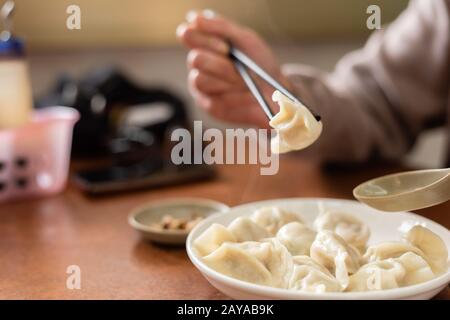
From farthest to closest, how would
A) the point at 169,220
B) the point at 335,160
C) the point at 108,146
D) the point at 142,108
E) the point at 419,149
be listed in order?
1. the point at 419,149
2. the point at 142,108
3. the point at 108,146
4. the point at 335,160
5. the point at 169,220

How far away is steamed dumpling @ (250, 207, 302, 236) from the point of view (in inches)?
29.7

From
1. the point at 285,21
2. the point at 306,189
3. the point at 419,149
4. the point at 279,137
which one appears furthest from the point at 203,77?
the point at 419,149

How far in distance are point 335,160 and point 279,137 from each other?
619 millimetres

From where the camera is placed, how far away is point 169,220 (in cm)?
89

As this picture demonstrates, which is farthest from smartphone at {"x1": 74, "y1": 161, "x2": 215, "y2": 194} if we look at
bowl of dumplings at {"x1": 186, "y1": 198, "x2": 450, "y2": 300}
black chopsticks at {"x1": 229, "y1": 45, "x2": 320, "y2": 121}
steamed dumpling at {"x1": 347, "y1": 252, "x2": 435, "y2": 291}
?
steamed dumpling at {"x1": 347, "y1": 252, "x2": 435, "y2": 291}

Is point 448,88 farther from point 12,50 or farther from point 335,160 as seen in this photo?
point 12,50

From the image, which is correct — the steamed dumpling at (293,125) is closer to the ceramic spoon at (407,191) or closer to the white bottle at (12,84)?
the ceramic spoon at (407,191)

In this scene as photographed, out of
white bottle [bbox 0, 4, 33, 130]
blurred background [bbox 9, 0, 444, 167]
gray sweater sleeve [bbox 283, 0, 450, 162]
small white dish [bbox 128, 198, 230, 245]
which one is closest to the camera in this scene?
small white dish [bbox 128, 198, 230, 245]

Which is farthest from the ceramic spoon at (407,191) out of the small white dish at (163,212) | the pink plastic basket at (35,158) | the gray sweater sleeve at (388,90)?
the pink plastic basket at (35,158)

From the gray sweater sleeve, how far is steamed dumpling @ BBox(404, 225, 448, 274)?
572 mm

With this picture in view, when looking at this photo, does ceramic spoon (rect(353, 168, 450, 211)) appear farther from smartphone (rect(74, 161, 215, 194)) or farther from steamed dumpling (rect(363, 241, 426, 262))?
smartphone (rect(74, 161, 215, 194))

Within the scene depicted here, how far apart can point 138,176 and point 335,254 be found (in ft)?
2.11

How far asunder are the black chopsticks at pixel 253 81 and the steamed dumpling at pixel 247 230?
0.44ft

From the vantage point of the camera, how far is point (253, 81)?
35.1 inches
